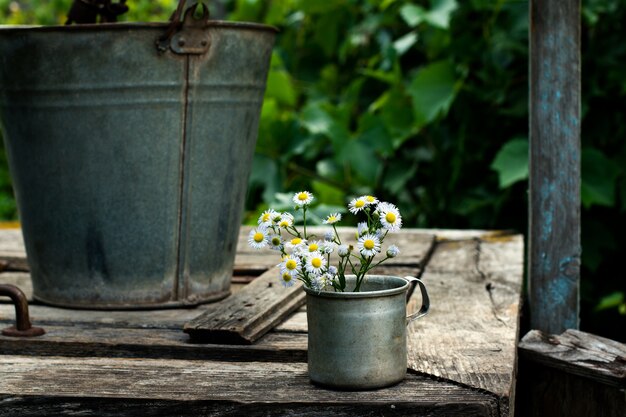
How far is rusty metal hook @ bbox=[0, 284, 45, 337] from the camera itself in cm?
173

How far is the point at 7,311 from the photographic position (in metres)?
1.96

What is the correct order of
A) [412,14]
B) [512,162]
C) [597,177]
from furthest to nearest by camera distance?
[412,14], [597,177], [512,162]

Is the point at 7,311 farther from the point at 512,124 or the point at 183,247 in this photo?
the point at 512,124

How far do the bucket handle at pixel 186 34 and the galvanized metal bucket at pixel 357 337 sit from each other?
720mm

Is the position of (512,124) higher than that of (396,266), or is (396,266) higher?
(512,124)

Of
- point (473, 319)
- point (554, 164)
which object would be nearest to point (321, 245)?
point (473, 319)

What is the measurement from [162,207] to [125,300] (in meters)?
0.21

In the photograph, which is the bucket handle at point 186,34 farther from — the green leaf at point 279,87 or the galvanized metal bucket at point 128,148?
the green leaf at point 279,87

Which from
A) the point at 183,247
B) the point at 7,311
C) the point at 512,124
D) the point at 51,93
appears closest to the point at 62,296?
the point at 7,311

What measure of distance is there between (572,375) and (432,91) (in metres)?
1.70

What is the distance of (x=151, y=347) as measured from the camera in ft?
5.47

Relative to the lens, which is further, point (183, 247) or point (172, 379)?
point (183, 247)

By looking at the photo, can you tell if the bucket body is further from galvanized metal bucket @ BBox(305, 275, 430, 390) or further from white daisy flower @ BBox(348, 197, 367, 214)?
white daisy flower @ BBox(348, 197, 367, 214)

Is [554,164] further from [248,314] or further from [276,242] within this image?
[276,242]
